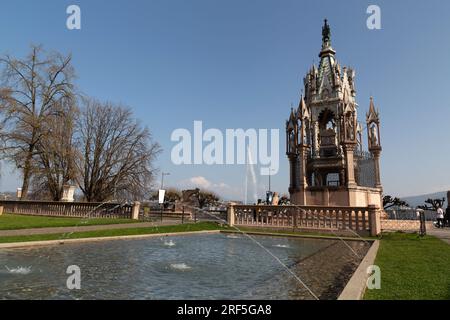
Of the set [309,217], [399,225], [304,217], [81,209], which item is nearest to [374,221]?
[309,217]

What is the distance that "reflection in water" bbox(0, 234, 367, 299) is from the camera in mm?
5598

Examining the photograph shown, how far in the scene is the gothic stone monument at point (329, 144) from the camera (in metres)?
29.5

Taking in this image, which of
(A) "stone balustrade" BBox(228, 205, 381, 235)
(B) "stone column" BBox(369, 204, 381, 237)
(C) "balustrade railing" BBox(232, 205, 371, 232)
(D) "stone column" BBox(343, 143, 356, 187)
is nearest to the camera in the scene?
(B) "stone column" BBox(369, 204, 381, 237)

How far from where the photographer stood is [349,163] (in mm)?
28531

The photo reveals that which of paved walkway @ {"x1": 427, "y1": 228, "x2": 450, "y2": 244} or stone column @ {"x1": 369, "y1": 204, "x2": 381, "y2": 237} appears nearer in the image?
paved walkway @ {"x1": 427, "y1": 228, "x2": 450, "y2": 244}

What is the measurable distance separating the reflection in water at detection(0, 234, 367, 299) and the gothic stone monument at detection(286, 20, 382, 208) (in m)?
18.9

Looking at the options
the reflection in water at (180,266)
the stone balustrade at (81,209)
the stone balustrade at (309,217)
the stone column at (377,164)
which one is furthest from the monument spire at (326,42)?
the reflection in water at (180,266)

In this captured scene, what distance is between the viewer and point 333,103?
3344 centimetres

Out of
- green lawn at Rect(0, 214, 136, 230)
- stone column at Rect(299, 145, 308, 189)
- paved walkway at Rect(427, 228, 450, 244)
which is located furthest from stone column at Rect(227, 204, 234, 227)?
paved walkway at Rect(427, 228, 450, 244)

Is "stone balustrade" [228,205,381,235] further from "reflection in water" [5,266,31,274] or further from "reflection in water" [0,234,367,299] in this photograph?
"reflection in water" [5,266,31,274]

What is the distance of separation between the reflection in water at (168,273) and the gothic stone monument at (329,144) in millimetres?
18893

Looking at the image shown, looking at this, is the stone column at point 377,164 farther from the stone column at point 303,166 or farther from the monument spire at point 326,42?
the monument spire at point 326,42

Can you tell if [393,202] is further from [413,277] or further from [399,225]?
[413,277]

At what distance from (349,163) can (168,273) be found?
A: 81.9ft
